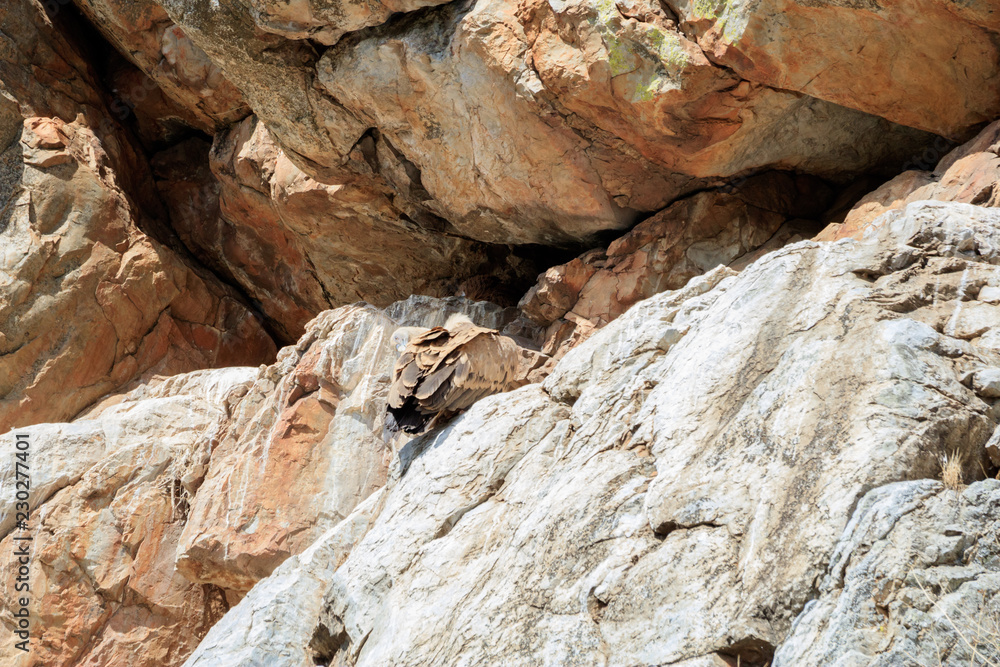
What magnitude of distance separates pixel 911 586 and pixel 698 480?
3.84ft

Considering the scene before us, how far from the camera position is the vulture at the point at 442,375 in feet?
20.5

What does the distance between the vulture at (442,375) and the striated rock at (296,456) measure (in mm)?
1289

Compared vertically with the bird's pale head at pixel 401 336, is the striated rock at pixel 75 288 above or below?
above

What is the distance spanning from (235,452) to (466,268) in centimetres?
344

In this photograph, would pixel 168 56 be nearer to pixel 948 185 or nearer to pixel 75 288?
pixel 75 288

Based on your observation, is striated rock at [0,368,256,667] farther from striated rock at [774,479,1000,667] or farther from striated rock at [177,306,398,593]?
striated rock at [774,479,1000,667]

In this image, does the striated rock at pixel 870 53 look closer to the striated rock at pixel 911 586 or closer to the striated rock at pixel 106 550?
the striated rock at pixel 911 586

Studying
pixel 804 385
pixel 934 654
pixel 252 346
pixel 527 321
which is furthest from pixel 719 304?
pixel 252 346

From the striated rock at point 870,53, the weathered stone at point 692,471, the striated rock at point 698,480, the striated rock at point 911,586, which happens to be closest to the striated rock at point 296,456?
the striated rock at point 698,480

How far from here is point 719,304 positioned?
5410 millimetres

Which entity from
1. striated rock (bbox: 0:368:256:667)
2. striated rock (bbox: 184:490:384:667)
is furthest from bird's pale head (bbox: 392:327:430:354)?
striated rock (bbox: 184:490:384:667)

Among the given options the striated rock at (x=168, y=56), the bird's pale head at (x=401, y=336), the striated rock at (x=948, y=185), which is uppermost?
the striated rock at (x=168, y=56)

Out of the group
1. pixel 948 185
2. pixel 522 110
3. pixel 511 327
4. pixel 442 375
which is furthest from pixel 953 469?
pixel 511 327

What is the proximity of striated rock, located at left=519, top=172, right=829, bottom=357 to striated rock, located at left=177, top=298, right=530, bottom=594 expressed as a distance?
73.0 inches
